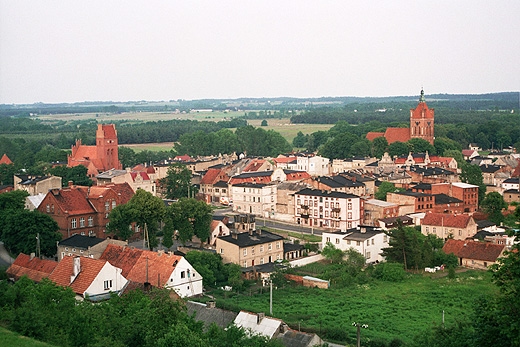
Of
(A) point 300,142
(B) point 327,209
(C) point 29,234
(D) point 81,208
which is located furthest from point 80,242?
(A) point 300,142

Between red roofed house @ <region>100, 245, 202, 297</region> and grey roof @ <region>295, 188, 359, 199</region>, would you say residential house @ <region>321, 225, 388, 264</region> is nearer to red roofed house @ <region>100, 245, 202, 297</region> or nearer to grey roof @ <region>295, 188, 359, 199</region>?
grey roof @ <region>295, 188, 359, 199</region>

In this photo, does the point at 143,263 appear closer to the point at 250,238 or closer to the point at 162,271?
the point at 162,271

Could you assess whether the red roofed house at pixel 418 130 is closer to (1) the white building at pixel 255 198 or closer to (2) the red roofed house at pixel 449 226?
(1) the white building at pixel 255 198

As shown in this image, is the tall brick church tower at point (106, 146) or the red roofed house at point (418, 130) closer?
the tall brick church tower at point (106, 146)

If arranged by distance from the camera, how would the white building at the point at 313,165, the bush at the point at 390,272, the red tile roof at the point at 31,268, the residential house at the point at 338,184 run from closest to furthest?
the red tile roof at the point at 31,268 < the bush at the point at 390,272 < the residential house at the point at 338,184 < the white building at the point at 313,165

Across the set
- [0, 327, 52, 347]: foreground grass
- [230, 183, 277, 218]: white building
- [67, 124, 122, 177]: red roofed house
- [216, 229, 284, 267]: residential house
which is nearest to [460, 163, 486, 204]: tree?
[230, 183, 277, 218]: white building

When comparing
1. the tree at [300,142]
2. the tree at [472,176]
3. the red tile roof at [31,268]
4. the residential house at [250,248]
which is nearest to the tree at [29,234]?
the red tile roof at [31,268]

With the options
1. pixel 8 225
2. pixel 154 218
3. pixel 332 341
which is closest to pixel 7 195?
pixel 8 225
